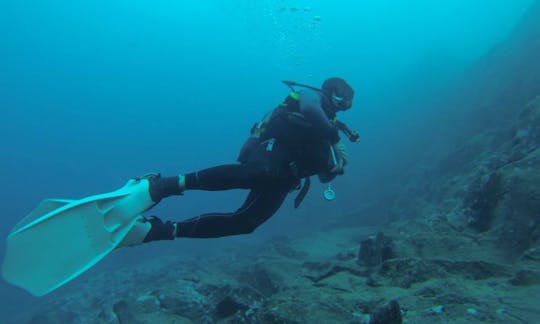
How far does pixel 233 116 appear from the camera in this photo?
151125mm

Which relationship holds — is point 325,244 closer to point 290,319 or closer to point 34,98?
point 290,319

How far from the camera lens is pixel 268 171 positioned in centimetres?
396

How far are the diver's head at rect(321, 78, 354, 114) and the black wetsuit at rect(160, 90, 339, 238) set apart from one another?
54 cm

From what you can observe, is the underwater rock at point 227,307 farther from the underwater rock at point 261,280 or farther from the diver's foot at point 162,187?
the underwater rock at point 261,280

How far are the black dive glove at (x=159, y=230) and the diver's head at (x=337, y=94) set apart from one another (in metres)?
2.85

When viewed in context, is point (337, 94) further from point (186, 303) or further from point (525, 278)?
point (186, 303)

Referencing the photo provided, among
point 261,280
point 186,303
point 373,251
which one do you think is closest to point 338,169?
point 373,251

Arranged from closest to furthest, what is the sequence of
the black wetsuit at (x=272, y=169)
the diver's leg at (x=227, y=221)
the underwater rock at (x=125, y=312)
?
the diver's leg at (x=227, y=221) < the black wetsuit at (x=272, y=169) < the underwater rock at (x=125, y=312)

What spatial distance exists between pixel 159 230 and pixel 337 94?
10.5ft

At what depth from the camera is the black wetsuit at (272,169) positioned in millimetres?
3920

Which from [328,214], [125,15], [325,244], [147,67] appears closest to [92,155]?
[147,67]

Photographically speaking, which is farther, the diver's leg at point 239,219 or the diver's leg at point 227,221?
the diver's leg at point 239,219

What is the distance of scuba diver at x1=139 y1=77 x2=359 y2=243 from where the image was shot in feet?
12.7

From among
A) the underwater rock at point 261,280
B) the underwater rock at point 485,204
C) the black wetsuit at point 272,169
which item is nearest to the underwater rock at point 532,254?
the underwater rock at point 485,204
